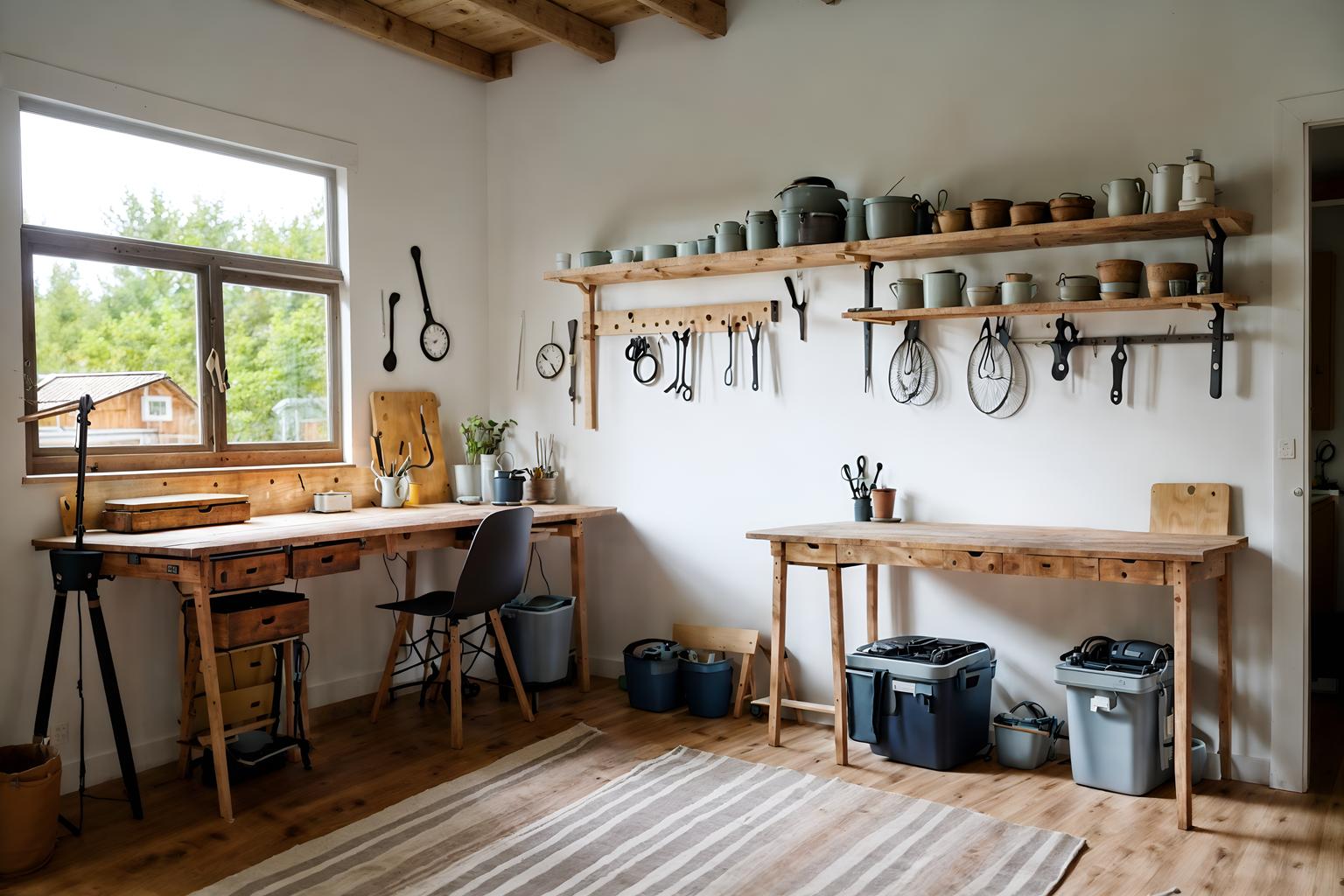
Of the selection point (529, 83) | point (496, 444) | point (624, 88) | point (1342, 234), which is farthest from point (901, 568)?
point (1342, 234)

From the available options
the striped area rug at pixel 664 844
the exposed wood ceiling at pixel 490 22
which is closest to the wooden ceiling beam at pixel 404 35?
the exposed wood ceiling at pixel 490 22

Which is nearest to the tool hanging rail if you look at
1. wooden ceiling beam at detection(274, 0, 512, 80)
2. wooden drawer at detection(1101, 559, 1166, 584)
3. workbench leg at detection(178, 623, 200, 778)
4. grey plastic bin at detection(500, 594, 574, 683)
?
grey plastic bin at detection(500, 594, 574, 683)

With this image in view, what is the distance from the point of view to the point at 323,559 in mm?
3719

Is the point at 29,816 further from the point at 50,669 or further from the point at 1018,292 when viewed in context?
the point at 1018,292

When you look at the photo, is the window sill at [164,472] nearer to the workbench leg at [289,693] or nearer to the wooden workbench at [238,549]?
the wooden workbench at [238,549]

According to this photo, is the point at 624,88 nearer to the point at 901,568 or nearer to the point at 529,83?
the point at 529,83

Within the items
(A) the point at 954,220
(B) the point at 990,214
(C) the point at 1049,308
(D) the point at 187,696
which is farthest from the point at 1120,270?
(D) the point at 187,696

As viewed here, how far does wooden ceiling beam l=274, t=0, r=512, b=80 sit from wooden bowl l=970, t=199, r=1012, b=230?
2.73 m

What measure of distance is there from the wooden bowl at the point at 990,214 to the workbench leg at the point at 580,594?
2173 millimetres

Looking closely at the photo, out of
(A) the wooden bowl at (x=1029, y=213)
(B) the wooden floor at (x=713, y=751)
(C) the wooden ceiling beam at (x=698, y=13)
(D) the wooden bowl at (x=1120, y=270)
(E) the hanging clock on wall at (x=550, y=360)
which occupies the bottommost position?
(B) the wooden floor at (x=713, y=751)

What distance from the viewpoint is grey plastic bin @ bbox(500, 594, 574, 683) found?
181 inches

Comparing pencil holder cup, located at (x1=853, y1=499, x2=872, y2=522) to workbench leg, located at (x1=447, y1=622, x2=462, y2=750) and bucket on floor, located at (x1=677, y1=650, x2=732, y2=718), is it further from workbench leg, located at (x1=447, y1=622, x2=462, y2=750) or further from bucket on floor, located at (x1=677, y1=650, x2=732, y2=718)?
workbench leg, located at (x1=447, y1=622, x2=462, y2=750)

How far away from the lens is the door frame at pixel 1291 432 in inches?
138

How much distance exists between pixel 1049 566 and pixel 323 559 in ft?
8.13
